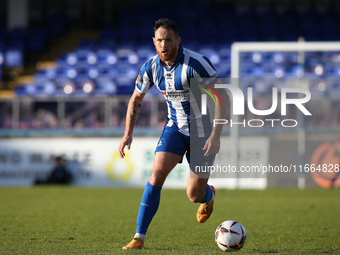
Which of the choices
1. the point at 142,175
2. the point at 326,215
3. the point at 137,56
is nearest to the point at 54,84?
the point at 137,56

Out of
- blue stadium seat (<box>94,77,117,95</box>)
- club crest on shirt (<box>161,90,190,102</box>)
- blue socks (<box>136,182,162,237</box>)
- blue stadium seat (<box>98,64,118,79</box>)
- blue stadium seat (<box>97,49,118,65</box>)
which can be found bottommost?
blue socks (<box>136,182,162,237</box>)

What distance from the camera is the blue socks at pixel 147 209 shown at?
15.0 ft

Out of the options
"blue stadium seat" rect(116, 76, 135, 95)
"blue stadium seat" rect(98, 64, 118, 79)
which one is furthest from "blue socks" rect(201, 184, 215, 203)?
"blue stadium seat" rect(98, 64, 118, 79)

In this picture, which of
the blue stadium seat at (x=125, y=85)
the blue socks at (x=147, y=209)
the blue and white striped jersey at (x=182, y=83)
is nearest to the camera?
the blue socks at (x=147, y=209)

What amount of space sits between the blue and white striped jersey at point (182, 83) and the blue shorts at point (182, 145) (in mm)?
64

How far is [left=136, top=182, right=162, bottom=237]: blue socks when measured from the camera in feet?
15.0

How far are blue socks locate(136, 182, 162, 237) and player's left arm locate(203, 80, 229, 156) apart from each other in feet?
2.17

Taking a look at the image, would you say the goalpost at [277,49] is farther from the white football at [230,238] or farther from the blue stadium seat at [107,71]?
the white football at [230,238]

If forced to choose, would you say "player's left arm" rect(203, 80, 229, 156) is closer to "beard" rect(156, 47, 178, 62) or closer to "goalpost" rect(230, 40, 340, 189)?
"beard" rect(156, 47, 178, 62)

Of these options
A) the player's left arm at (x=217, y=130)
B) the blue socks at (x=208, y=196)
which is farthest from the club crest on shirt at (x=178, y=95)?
the blue socks at (x=208, y=196)

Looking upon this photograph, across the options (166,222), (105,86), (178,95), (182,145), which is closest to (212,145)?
(182,145)

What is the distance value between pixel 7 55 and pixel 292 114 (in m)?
12.3

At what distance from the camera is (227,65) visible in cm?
1675

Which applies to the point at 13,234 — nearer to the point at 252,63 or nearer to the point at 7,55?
the point at 252,63
